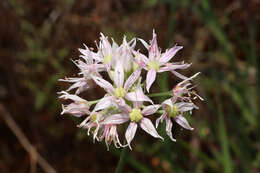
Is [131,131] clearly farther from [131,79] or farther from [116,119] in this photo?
[131,79]

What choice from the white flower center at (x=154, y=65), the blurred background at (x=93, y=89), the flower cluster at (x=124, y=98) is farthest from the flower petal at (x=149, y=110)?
the blurred background at (x=93, y=89)

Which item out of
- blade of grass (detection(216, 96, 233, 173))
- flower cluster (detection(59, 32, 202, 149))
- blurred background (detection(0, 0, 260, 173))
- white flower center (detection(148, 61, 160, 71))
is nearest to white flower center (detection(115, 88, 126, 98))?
flower cluster (detection(59, 32, 202, 149))

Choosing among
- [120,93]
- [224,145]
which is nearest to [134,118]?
[120,93]

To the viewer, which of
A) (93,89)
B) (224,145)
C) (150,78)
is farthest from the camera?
(93,89)

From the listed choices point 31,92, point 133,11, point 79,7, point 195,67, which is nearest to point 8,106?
point 31,92

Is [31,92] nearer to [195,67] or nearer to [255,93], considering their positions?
[195,67]

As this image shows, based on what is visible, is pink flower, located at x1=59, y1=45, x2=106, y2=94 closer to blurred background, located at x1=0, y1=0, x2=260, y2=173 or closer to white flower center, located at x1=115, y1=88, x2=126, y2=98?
white flower center, located at x1=115, y1=88, x2=126, y2=98

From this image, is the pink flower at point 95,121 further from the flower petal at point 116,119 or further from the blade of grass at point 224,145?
the blade of grass at point 224,145
